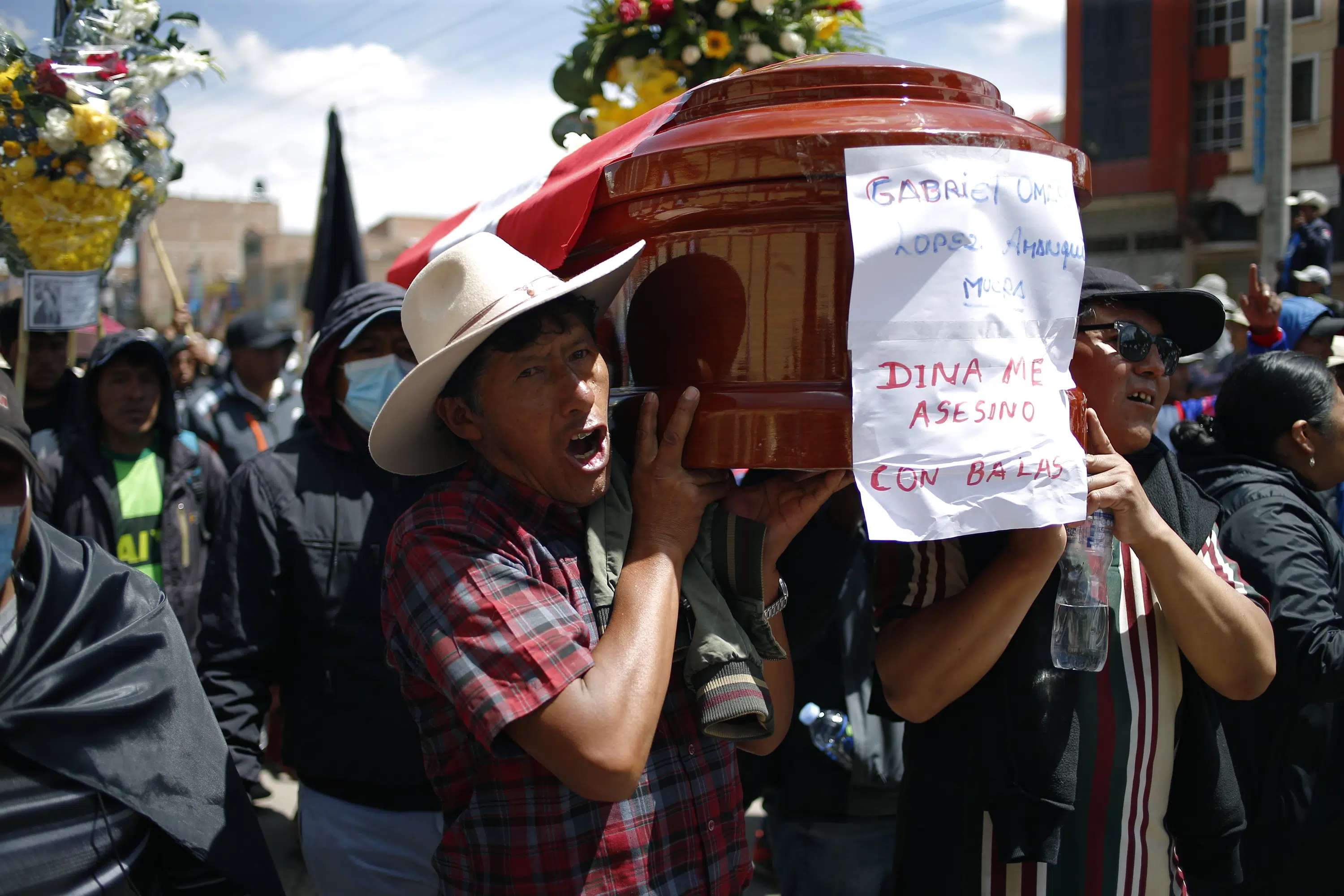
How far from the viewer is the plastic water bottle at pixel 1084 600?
1.83 meters

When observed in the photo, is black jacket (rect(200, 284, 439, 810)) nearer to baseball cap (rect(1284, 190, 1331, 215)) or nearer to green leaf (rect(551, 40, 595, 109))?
green leaf (rect(551, 40, 595, 109))

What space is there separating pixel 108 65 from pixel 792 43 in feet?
7.61

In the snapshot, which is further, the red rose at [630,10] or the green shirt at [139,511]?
the green shirt at [139,511]

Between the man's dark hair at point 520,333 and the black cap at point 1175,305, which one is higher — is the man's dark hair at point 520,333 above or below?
below

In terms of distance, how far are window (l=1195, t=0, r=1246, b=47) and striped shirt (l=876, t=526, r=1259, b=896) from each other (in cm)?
2343

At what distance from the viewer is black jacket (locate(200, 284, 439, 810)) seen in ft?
8.28

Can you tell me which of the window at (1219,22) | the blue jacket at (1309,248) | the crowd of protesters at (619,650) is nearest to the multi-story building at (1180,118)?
the window at (1219,22)

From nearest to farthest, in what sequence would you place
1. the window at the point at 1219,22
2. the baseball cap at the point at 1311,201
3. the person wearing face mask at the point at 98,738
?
the person wearing face mask at the point at 98,738, the baseball cap at the point at 1311,201, the window at the point at 1219,22

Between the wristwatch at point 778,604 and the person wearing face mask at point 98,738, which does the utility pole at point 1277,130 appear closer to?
the wristwatch at point 778,604

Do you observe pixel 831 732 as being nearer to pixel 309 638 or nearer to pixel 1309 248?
pixel 309 638

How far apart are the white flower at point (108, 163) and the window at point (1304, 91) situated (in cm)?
2254

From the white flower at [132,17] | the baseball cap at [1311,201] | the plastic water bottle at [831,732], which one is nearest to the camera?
the plastic water bottle at [831,732]

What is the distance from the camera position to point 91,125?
3.35 meters

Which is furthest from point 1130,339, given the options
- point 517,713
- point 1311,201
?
point 1311,201
